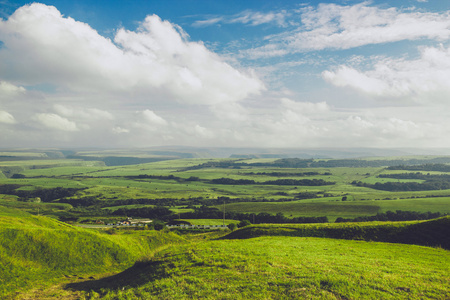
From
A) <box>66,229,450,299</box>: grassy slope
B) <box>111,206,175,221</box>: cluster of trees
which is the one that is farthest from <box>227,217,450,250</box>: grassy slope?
<box>111,206,175,221</box>: cluster of trees

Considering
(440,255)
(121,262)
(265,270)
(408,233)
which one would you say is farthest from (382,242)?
(121,262)

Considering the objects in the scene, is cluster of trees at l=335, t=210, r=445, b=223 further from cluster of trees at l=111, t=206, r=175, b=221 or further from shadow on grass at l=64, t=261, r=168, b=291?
shadow on grass at l=64, t=261, r=168, b=291

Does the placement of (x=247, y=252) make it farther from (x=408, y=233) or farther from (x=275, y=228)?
(x=408, y=233)

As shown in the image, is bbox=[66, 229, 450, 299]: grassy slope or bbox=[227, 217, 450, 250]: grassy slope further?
bbox=[227, 217, 450, 250]: grassy slope

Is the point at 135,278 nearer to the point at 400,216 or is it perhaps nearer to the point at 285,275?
the point at 285,275

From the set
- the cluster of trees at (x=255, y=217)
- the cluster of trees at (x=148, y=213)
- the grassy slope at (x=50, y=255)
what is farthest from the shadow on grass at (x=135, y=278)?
the cluster of trees at (x=148, y=213)

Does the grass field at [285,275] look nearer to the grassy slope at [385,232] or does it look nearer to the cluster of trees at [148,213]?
the grassy slope at [385,232]
